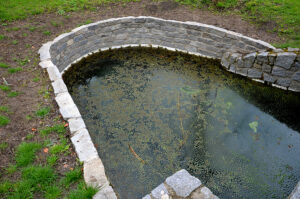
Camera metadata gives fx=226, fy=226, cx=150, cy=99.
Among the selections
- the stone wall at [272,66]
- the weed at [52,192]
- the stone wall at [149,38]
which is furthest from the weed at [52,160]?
the stone wall at [272,66]

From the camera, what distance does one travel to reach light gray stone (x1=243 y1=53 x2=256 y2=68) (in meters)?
5.75

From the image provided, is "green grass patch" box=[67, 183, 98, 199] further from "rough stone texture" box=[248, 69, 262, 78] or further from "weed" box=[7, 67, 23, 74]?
"rough stone texture" box=[248, 69, 262, 78]

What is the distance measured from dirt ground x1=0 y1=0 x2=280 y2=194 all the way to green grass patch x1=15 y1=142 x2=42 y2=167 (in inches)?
4.0

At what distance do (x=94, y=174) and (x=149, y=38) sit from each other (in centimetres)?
517

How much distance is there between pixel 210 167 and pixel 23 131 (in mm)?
3180

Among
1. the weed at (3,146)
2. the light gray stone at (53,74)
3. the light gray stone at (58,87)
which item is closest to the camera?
the weed at (3,146)

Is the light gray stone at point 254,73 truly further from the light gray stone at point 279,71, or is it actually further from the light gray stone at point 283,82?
the light gray stone at point 283,82

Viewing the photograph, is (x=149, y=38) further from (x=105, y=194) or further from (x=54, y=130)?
(x=105, y=194)

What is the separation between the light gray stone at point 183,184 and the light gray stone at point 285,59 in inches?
161

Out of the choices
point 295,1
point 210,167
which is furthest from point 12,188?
point 295,1

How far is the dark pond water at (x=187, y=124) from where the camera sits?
3.80 m

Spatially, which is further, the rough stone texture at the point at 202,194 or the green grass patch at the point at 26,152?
the green grass patch at the point at 26,152

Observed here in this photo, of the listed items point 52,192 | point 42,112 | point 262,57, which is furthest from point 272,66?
point 52,192

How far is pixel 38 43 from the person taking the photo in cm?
596
